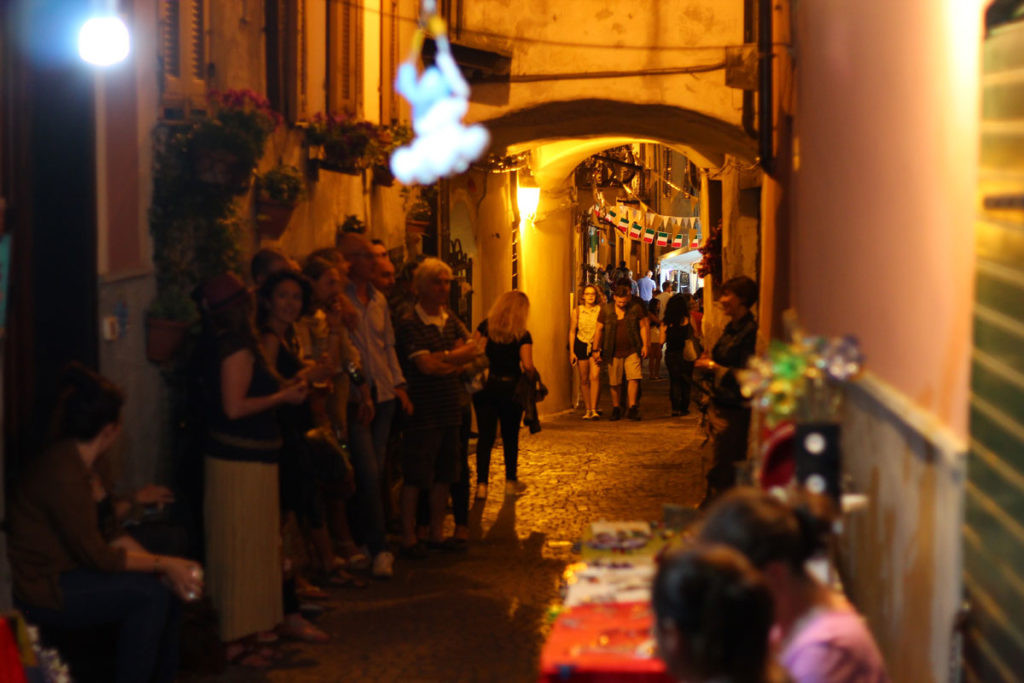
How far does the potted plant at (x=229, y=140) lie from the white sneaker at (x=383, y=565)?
7.52 ft

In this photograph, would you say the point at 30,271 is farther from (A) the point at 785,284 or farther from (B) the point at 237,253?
(A) the point at 785,284

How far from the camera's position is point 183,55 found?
23.0 ft

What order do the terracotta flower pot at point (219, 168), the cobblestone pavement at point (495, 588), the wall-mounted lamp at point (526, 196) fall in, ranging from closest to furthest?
the cobblestone pavement at point (495, 588) → the terracotta flower pot at point (219, 168) → the wall-mounted lamp at point (526, 196)

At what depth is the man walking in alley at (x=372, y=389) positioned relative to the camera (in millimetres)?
7625

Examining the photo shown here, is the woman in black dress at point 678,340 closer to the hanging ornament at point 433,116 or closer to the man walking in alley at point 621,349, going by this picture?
the man walking in alley at point 621,349

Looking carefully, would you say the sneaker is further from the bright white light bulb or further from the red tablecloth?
the red tablecloth

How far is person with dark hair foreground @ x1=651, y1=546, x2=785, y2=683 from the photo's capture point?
2094 millimetres

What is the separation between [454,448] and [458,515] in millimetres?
579

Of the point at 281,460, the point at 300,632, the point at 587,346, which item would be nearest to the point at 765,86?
the point at 281,460

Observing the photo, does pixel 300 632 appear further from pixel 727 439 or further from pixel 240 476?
pixel 727 439

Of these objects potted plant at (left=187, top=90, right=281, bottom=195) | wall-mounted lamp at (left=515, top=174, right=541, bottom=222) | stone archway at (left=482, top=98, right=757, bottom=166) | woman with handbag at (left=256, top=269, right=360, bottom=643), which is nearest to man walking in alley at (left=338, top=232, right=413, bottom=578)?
woman with handbag at (left=256, top=269, right=360, bottom=643)

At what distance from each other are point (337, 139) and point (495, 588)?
10.5 ft

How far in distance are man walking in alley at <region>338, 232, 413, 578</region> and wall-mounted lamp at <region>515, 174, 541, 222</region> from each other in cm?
953

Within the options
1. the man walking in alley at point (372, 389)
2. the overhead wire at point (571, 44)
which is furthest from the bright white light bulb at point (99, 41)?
the overhead wire at point (571, 44)
